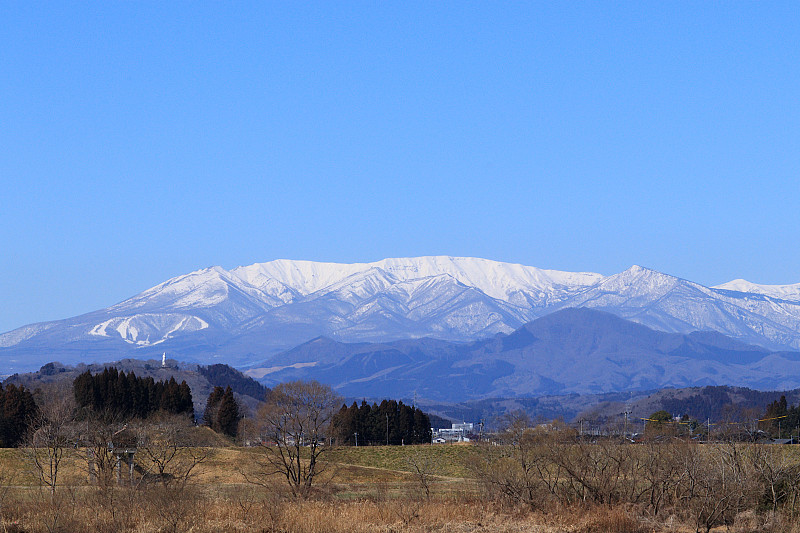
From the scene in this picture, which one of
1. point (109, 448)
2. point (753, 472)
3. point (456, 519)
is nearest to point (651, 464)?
point (753, 472)

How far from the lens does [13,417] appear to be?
101m

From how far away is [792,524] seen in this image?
32.6 metres

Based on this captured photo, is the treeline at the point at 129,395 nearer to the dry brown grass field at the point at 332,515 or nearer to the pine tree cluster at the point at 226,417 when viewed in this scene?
the pine tree cluster at the point at 226,417

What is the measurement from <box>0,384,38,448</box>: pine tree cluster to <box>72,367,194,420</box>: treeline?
41.9ft

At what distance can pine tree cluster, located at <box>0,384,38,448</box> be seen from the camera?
9944 centimetres

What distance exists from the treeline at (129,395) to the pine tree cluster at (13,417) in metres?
12.8

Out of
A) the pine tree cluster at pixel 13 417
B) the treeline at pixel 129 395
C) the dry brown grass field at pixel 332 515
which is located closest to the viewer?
the dry brown grass field at pixel 332 515

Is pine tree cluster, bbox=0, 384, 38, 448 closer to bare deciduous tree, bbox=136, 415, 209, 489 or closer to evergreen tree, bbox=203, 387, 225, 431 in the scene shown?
evergreen tree, bbox=203, 387, 225, 431

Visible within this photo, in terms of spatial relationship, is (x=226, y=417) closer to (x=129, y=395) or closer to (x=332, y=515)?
(x=129, y=395)

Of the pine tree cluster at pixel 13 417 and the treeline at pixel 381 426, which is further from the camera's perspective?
the treeline at pixel 381 426

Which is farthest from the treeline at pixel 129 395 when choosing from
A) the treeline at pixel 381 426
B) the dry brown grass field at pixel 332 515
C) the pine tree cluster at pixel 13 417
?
the dry brown grass field at pixel 332 515

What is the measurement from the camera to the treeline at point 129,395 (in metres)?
120

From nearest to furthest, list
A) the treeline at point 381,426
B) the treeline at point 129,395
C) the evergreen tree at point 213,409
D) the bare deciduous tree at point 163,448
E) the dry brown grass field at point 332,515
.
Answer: the dry brown grass field at point 332,515 < the bare deciduous tree at point 163,448 < the treeline at point 129,395 < the evergreen tree at point 213,409 < the treeline at point 381,426

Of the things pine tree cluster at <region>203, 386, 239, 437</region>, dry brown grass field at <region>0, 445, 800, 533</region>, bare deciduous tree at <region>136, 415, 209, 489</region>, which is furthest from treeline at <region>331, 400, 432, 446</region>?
dry brown grass field at <region>0, 445, 800, 533</region>
